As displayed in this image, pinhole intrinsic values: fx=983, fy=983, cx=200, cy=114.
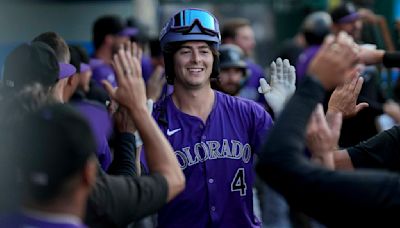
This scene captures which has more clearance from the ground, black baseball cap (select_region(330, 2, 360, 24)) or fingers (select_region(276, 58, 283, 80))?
fingers (select_region(276, 58, 283, 80))

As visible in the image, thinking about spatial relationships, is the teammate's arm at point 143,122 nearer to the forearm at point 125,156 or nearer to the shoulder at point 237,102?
the forearm at point 125,156

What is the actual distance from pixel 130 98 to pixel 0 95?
625 millimetres

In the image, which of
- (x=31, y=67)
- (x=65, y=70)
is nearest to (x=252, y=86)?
(x=65, y=70)

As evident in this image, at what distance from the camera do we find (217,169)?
5.52 m

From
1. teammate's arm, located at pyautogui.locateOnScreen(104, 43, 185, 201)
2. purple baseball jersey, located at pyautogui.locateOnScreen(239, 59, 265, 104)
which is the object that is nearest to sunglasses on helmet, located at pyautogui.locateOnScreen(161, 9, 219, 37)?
teammate's arm, located at pyautogui.locateOnScreen(104, 43, 185, 201)

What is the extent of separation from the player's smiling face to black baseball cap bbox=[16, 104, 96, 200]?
2.50 meters

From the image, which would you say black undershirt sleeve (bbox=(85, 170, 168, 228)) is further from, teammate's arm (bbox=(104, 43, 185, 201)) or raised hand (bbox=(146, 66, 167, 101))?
raised hand (bbox=(146, 66, 167, 101))

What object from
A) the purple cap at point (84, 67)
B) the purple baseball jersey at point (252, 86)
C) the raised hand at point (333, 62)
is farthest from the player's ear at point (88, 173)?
the purple baseball jersey at point (252, 86)

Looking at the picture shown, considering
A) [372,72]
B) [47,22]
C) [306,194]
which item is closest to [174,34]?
[306,194]

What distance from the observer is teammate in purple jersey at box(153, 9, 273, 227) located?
18.1 ft

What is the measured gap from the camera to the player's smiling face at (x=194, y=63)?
5.76 m

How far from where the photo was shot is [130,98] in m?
3.87

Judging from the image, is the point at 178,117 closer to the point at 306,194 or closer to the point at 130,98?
the point at 130,98

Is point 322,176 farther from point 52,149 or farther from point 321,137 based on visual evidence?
point 52,149
